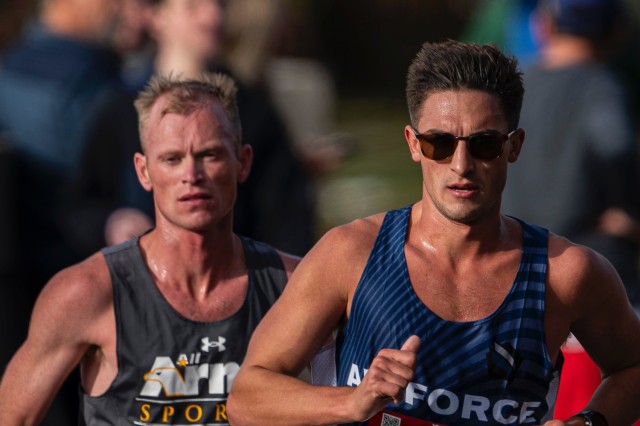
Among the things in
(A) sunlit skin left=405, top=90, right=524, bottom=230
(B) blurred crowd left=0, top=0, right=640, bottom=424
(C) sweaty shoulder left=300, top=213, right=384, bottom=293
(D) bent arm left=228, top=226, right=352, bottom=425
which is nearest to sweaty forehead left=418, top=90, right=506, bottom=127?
(A) sunlit skin left=405, top=90, right=524, bottom=230

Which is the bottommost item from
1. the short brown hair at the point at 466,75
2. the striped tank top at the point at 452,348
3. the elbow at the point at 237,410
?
the elbow at the point at 237,410

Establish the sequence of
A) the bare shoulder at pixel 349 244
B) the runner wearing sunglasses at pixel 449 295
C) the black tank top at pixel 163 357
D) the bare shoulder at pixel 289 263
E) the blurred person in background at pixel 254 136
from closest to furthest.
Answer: the runner wearing sunglasses at pixel 449 295 < the bare shoulder at pixel 349 244 < the black tank top at pixel 163 357 < the bare shoulder at pixel 289 263 < the blurred person in background at pixel 254 136

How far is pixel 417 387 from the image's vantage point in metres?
4.51

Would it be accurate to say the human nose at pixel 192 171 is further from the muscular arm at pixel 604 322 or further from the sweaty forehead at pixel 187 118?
the muscular arm at pixel 604 322

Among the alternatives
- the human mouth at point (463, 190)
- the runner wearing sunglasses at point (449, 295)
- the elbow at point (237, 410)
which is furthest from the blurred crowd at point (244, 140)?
the human mouth at point (463, 190)

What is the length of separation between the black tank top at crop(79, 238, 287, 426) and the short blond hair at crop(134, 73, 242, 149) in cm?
49

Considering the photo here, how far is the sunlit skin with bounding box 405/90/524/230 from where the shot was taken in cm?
441

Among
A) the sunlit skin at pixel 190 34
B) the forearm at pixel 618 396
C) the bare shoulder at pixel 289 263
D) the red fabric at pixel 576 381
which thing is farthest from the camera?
the sunlit skin at pixel 190 34

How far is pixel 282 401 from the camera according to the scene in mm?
4461

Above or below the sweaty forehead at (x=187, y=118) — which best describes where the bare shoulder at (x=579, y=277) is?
below

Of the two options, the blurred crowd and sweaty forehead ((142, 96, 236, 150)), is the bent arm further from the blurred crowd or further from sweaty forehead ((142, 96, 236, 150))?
the blurred crowd

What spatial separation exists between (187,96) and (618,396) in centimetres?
167

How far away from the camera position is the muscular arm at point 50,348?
5074 mm

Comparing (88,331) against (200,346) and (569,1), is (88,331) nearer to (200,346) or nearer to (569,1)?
(200,346)
